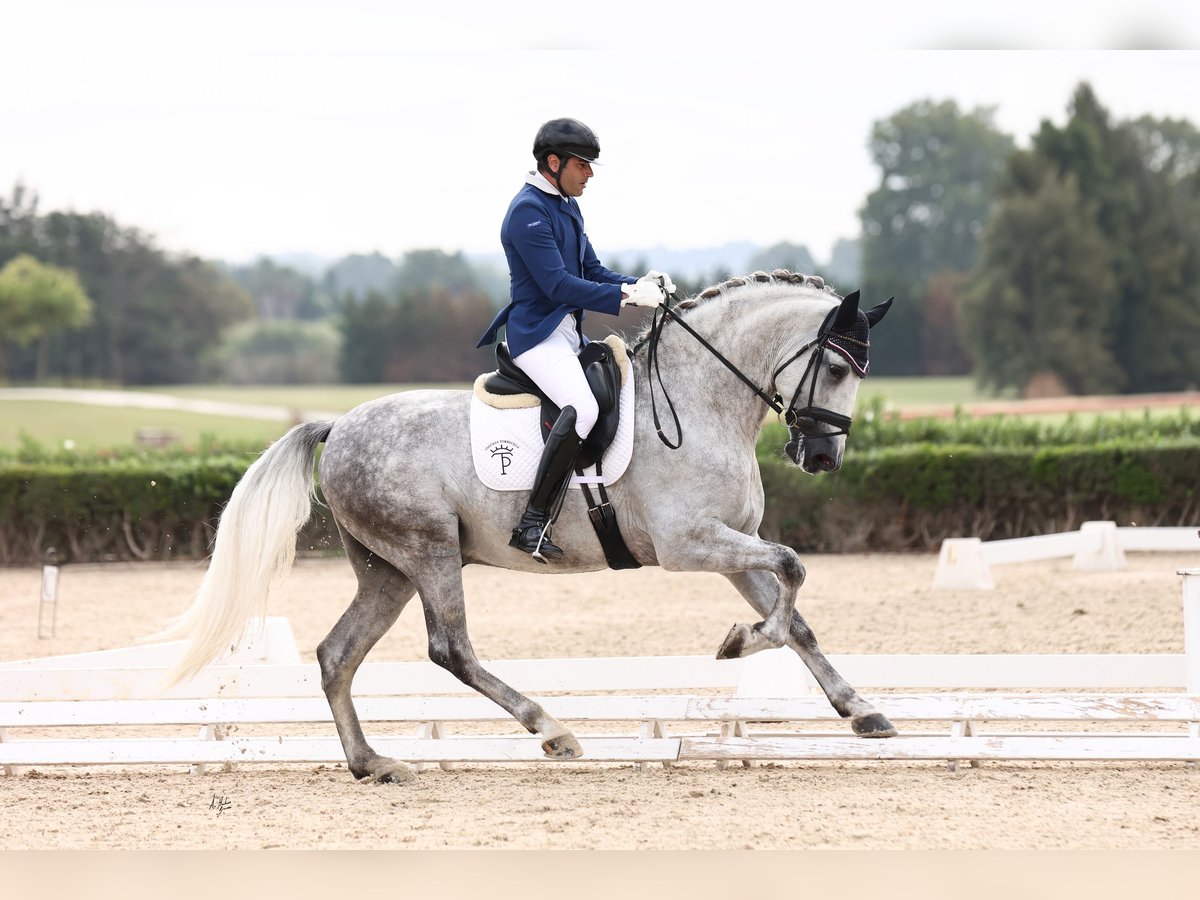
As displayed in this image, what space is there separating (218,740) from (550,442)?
203 centimetres

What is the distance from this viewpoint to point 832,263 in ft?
454

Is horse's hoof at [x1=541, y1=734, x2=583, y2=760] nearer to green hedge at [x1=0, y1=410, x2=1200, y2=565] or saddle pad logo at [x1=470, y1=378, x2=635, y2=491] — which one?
saddle pad logo at [x1=470, y1=378, x2=635, y2=491]

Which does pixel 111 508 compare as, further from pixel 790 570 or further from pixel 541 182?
pixel 790 570

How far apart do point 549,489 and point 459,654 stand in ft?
2.50

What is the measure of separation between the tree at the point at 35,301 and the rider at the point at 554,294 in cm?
4817

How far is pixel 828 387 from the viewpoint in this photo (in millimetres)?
4820

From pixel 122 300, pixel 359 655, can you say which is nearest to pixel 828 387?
pixel 359 655

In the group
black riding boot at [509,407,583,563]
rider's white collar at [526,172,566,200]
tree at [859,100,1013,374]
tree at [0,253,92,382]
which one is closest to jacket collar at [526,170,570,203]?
rider's white collar at [526,172,566,200]

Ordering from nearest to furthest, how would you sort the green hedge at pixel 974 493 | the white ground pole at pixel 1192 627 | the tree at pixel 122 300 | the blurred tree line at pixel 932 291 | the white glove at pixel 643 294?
the white glove at pixel 643 294 → the white ground pole at pixel 1192 627 → the green hedge at pixel 974 493 → the blurred tree line at pixel 932 291 → the tree at pixel 122 300

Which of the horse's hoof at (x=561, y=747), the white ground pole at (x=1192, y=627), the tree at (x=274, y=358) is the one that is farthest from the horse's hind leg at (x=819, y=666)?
the tree at (x=274, y=358)

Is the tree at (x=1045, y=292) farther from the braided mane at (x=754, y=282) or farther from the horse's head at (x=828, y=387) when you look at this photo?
the horse's head at (x=828, y=387)

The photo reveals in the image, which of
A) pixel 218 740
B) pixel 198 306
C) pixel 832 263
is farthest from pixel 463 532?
pixel 832 263

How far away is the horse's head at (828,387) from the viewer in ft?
15.7

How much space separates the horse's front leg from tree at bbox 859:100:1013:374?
68332 mm
